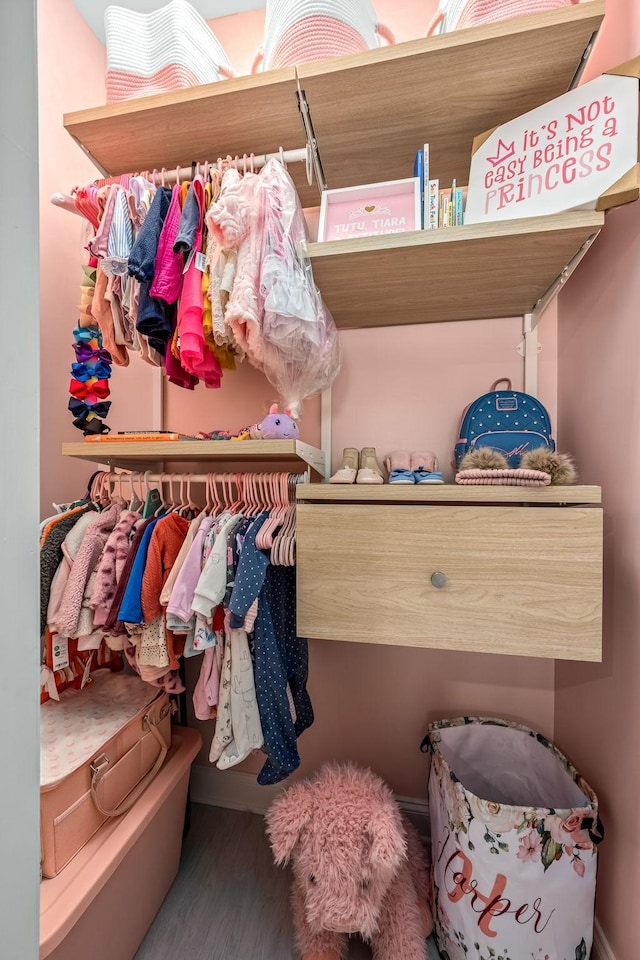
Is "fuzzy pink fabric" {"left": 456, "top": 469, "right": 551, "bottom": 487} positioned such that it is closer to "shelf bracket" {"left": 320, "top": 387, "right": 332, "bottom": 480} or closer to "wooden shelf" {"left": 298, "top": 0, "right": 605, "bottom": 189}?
"shelf bracket" {"left": 320, "top": 387, "right": 332, "bottom": 480}

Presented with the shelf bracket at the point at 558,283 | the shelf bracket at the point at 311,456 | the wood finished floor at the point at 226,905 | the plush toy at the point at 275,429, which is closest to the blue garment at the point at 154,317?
the plush toy at the point at 275,429

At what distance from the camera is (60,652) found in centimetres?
106

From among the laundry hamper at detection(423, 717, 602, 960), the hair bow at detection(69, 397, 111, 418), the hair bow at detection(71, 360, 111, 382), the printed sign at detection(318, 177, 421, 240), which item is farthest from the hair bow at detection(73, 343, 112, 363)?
the laundry hamper at detection(423, 717, 602, 960)

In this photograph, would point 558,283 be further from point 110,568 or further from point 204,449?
point 110,568

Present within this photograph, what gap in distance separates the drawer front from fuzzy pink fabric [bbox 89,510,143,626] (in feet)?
1.52

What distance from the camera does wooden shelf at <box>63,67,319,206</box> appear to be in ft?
3.15

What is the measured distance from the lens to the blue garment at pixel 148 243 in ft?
3.13

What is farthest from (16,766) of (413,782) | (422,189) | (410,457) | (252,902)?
(413,782)

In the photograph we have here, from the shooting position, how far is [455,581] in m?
0.85

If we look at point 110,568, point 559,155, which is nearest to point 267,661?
point 110,568

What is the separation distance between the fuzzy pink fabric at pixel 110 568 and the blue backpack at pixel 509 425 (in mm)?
936

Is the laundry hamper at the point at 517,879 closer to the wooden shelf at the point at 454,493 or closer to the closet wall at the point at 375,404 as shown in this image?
the closet wall at the point at 375,404

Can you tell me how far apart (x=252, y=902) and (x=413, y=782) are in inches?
22.2

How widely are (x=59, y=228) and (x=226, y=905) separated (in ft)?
6.80
